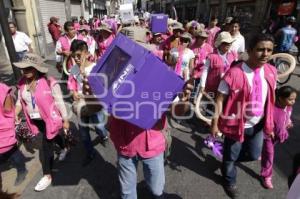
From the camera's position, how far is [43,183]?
3496mm

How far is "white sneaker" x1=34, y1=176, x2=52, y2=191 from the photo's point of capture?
346 cm

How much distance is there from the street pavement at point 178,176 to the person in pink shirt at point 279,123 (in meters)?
0.20

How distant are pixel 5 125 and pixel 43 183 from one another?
0.96m

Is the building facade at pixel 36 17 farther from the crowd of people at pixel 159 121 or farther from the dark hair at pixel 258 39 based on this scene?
the dark hair at pixel 258 39

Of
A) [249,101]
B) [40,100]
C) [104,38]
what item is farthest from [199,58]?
[40,100]

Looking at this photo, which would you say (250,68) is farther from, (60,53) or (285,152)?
(60,53)

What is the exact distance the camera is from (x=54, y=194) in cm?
340

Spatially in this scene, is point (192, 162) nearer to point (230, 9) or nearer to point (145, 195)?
point (145, 195)

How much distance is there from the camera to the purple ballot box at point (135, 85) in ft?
5.51

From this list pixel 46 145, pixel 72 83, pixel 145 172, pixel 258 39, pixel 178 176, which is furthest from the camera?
pixel 178 176

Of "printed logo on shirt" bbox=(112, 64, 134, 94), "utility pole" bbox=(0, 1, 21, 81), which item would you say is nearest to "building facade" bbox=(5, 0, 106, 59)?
"utility pole" bbox=(0, 1, 21, 81)

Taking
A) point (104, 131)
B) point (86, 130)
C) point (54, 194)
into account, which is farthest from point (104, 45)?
point (54, 194)

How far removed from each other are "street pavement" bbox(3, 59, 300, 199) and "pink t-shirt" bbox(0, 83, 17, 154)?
0.76m

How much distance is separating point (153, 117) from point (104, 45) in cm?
516
